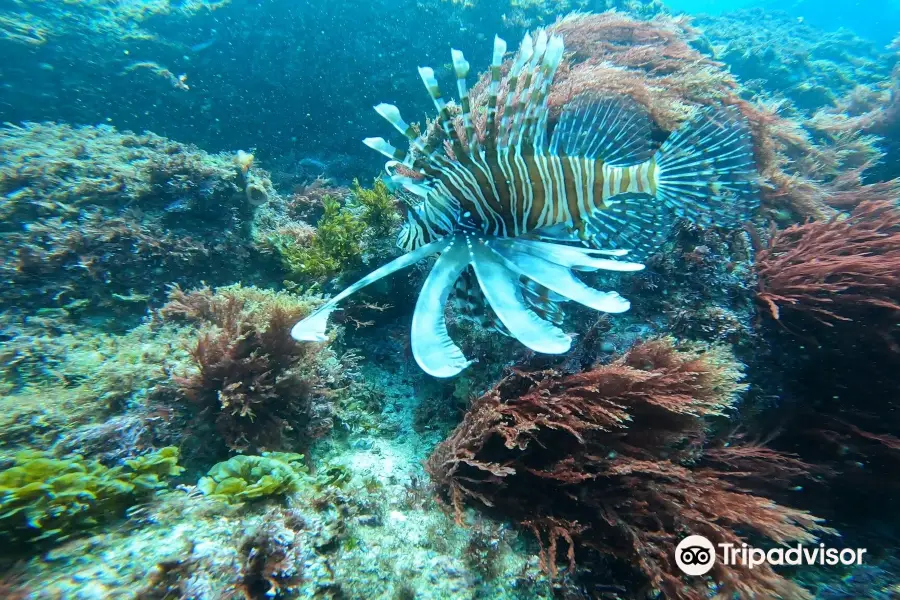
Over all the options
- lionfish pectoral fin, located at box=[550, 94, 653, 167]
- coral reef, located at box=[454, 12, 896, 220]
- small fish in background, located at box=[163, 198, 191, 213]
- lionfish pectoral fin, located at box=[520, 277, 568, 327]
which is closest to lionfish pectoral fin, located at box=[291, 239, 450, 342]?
lionfish pectoral fin, located at box=[520, 277, 568, 327]

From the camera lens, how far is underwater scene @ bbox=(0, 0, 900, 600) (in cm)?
173

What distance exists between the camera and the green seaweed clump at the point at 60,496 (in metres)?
1.45

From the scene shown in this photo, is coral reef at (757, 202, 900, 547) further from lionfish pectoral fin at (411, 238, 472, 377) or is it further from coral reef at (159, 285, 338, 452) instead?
coral reef at (159, 285, 338, 452)

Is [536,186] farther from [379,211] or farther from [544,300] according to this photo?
[379,211]

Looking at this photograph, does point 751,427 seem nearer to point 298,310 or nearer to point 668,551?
point 668,551

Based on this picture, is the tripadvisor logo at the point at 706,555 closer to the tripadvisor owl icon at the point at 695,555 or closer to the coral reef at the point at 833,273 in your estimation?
the tripadvisor owl icon at the point at 695,555

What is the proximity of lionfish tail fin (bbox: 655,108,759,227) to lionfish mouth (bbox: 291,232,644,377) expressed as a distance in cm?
153

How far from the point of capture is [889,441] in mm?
2768

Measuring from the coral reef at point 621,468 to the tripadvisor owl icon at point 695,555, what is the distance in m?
0.04

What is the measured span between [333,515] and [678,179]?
130 inches

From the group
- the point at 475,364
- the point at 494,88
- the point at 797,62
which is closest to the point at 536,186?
the point at 494,88

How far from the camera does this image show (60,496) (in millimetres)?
1518

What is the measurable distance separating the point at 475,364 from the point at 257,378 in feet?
5.02

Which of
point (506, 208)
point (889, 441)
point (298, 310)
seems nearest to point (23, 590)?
point (298, 310)
